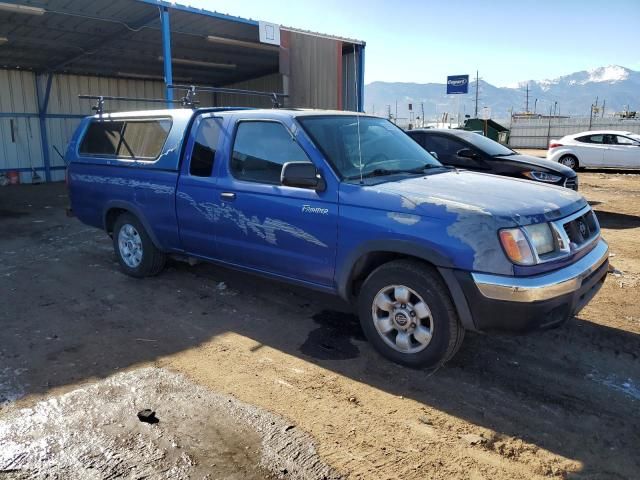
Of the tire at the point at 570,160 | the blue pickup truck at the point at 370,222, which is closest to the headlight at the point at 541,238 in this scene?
the blue pickup truck at the point at 370,222

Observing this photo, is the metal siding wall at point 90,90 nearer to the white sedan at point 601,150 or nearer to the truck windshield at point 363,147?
the white sedan at point 601,150

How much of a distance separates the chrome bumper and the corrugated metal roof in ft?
33.6

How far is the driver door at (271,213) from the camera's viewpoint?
159 inches

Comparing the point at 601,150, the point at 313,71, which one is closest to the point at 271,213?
the point at 313,71

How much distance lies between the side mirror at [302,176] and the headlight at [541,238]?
152 centimetres

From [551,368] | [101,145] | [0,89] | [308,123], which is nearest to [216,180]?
[308,123]

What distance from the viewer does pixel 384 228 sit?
3672 mm

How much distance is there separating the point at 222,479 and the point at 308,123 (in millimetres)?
2833

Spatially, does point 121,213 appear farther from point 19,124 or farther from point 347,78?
point 19,124

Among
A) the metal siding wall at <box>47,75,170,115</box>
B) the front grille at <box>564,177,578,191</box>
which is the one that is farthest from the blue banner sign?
the front grille at <box>564,177,578,191</box>

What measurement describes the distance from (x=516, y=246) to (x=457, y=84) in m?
26.9

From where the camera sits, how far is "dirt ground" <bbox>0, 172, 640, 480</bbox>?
9.44ft

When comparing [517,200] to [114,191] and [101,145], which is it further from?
[101,145]

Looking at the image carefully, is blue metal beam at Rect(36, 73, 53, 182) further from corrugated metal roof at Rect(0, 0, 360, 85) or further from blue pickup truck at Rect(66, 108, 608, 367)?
blue pickup truck at Rect(66, 108, 608, 367)
